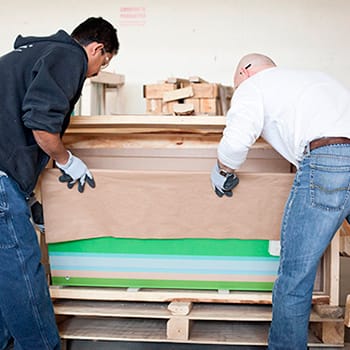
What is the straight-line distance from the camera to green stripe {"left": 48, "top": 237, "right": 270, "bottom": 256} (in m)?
1.85

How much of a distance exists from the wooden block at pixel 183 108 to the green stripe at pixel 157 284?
1.06 meters

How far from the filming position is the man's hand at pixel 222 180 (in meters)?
1.71

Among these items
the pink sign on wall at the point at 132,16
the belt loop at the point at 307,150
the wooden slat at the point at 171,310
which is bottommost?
the wooden slat at the point at 171,310

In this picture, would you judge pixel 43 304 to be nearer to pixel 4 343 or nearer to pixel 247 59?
pixel 4 343

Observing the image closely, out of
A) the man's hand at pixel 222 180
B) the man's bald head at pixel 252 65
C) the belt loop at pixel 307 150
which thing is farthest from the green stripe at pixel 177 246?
the man's bald head at pixel 252 65

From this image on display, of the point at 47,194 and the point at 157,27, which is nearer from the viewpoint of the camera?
the point at 47,194

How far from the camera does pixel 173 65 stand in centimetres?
348

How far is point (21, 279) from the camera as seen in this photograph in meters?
1.62

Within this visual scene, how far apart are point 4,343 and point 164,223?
2.51ft

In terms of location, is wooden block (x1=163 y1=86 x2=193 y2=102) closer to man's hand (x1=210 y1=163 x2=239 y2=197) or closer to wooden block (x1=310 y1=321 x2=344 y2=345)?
man's hand (x1=210 y1=163 x2=239 y2=197)

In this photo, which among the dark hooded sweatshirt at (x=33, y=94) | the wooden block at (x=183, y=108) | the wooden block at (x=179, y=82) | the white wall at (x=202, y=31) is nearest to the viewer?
the dark hooded sweatshirt at (x=33, y=94)

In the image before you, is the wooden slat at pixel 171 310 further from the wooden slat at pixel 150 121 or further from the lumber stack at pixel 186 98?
the lumber stack at pixel 186 98

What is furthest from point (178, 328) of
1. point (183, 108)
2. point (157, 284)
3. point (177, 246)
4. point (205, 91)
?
point (205, 91)

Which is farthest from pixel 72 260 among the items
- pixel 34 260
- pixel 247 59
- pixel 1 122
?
pixel 247 59
